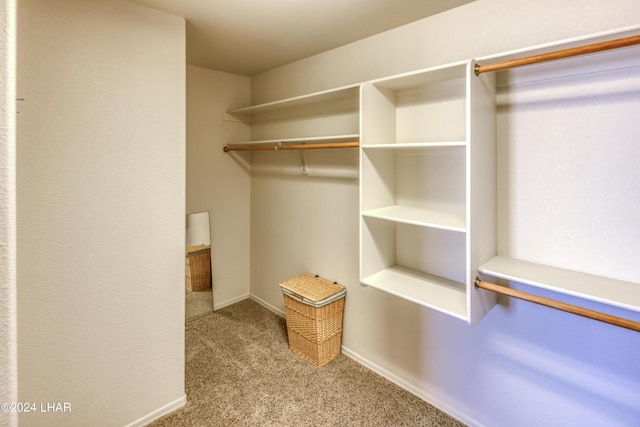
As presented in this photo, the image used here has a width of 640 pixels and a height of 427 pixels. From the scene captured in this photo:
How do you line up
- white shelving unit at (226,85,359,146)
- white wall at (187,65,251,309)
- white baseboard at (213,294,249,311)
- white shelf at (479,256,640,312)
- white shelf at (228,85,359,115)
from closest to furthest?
1. white shelf at (479,256,640,312)
2. white shelf at (228,85,359,115)
3. white shelving unit at (226,85,359,146)
4. white wall at (187,65,251,309)
5. white baseboard at (213,294,249,311)

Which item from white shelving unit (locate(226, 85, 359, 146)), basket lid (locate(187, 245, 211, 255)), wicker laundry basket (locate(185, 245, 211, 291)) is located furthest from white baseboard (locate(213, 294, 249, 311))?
white shelving unit (locate(226, 85, 359, 146))

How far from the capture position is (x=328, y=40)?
229 cm

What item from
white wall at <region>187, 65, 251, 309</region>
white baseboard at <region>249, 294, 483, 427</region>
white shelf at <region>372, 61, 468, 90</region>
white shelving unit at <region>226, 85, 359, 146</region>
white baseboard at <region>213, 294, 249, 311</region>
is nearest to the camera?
white shelf at <region>372, 61, 468, 90</region>

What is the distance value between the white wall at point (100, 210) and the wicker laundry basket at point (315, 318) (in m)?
0.84

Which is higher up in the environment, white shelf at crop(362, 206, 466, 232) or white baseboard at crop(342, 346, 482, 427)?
white shelf at crop(362, 206, 466, 232)

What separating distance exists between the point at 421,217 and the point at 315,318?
43.8 inches

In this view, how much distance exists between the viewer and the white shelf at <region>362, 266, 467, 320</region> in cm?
158

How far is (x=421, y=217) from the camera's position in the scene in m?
1.74

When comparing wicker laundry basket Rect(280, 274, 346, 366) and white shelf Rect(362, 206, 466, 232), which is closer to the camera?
white shelf Rect(362, 206, 466, 232)

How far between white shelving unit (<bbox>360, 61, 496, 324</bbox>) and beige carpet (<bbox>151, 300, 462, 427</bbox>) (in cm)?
80

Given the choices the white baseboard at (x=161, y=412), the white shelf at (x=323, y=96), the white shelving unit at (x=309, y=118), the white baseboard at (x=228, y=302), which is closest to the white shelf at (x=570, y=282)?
the white shelving unit at (x=309, y=118)

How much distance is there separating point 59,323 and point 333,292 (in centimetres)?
162

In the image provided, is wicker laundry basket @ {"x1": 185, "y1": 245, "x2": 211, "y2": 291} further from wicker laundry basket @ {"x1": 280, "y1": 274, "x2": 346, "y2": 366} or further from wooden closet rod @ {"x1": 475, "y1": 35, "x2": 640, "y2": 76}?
wooden closet rod @ {"x1": 475, "y1": 35, "x2": 640, "y2": 76}

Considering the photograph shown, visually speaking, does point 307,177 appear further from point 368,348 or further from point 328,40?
point 368,348
